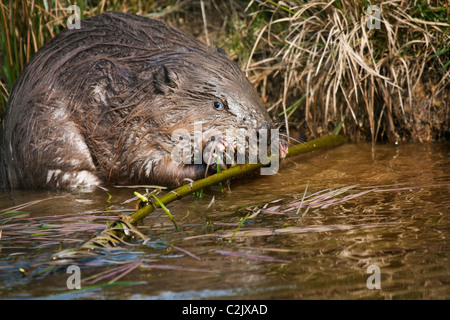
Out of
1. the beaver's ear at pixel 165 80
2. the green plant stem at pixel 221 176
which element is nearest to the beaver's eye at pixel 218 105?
the beaver's ear at pixel 165 80

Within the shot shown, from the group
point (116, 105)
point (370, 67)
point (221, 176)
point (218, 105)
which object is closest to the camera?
point (221, 176)

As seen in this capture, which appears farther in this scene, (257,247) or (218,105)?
(218,105)

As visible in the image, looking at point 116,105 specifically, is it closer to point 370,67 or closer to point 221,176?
point 221,176

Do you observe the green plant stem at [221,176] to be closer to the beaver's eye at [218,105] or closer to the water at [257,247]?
the water at [257,247]

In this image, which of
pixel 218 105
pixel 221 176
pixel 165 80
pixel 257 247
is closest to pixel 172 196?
pixel 221 176

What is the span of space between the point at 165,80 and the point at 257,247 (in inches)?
67.8

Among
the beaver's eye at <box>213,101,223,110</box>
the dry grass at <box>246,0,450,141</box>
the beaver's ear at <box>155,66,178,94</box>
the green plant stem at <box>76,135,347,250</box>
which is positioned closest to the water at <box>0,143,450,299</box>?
the green plant stem at <box>76,135,347,250</box>

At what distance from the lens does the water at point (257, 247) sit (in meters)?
2.08

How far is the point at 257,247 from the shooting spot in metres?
2.48

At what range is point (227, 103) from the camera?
3787 mm

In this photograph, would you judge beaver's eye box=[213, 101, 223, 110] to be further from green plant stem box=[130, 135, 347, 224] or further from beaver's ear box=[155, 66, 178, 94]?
green plant stem box=[130, 135, 347, 224]
